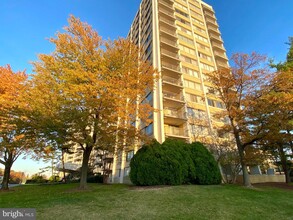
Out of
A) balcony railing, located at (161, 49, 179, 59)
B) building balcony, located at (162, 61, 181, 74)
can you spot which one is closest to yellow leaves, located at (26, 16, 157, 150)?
building balcony, located at (162, 61, 181, 74)

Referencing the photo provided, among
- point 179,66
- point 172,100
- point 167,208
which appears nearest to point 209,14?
point 179,66

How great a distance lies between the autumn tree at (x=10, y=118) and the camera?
11938mm

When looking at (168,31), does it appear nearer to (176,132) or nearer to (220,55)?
(220,55)

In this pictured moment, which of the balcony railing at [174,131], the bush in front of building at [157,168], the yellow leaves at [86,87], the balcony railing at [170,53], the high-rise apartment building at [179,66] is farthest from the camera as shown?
the balcony railing at [170,53]

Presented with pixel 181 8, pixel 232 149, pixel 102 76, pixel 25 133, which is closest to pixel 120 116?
pixel 102 76

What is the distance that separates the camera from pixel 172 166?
46.8 ft

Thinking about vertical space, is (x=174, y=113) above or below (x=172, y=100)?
below

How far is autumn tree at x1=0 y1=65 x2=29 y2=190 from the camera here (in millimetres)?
11938

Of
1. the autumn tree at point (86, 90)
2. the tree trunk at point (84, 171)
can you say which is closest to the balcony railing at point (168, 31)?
the autumn tree at point (86, 90)

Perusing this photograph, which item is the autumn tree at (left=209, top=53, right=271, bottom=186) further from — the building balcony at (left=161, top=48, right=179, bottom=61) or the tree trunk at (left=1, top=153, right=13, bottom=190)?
the tree trunk at (left=1, top=153, right=13, bottom=190)

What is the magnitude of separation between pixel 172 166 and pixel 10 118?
39.3 feet

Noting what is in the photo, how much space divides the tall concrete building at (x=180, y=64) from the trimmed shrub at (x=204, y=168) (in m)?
6.44

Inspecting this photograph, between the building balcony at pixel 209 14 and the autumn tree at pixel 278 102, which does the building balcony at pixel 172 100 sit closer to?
the autumn tree at pixel 278 102

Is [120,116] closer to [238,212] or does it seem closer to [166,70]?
[238,212]
